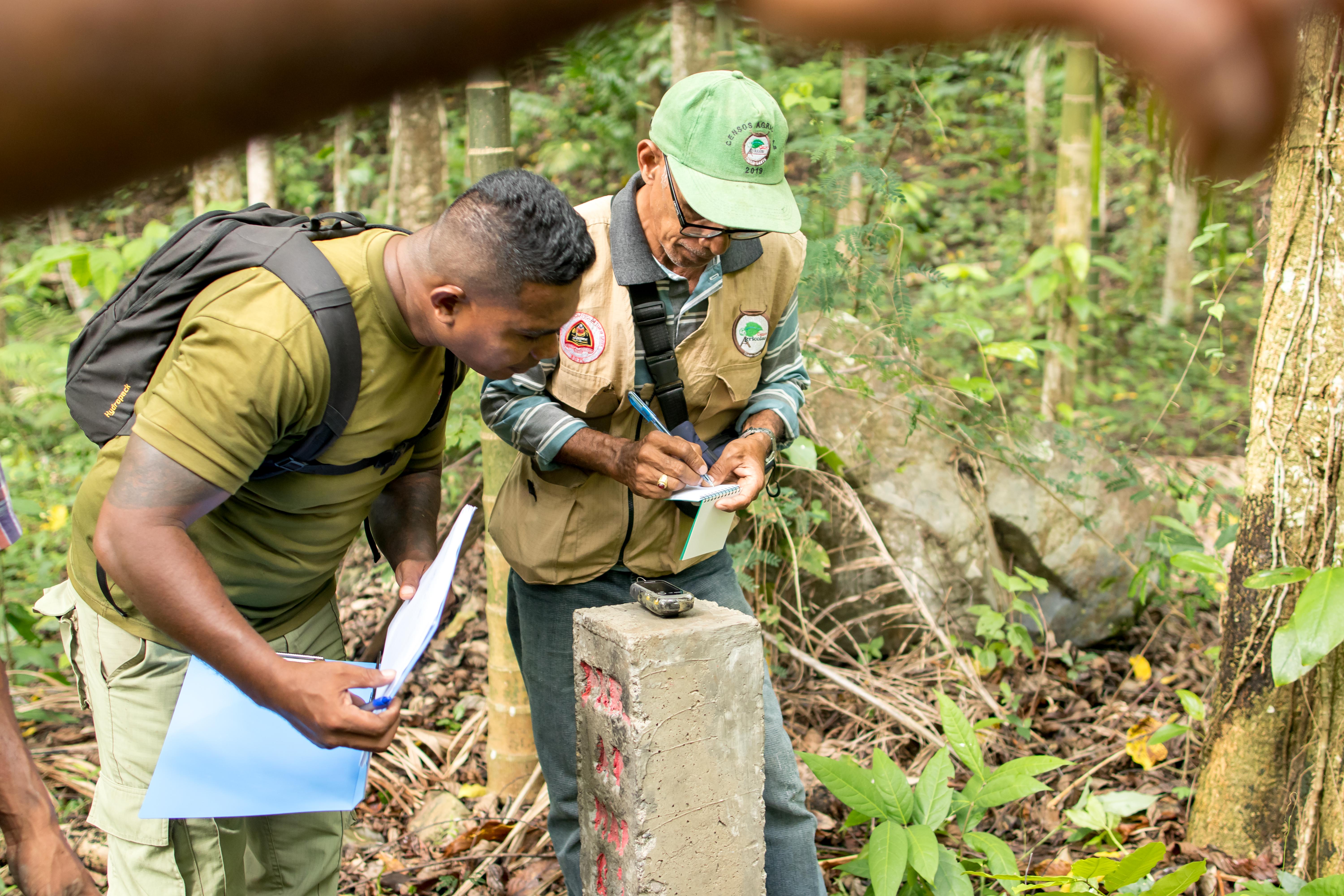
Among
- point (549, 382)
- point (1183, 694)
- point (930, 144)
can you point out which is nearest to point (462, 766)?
point (549, 382)

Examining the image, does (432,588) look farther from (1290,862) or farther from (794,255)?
(1290,862)

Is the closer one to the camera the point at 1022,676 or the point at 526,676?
the point at 526,676

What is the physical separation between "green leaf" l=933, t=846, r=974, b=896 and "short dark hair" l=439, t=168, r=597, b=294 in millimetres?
1847

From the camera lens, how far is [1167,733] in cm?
327

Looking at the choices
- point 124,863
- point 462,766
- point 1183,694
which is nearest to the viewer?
point 124,863

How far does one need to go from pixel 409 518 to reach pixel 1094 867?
1.93 meters

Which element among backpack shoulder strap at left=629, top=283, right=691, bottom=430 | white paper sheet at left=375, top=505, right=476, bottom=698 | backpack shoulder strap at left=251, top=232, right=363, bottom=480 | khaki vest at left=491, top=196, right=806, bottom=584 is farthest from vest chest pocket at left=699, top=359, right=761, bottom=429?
backpack shoulder strap at left=251, top=232, right=363, bottom=480

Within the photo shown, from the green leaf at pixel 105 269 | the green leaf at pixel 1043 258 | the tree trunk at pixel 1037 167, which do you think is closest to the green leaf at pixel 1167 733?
the green leaf at pixel 1043 258

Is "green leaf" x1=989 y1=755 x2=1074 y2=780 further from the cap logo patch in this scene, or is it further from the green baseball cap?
the cap logo patch

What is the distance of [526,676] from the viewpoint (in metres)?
2.52

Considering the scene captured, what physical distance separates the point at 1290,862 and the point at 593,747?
2.13 metres

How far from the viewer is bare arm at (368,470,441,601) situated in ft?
7.52

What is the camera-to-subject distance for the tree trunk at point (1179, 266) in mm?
7602

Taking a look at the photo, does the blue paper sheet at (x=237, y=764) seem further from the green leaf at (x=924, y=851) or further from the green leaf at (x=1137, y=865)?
the green leaf at (x=1137, y=865)
